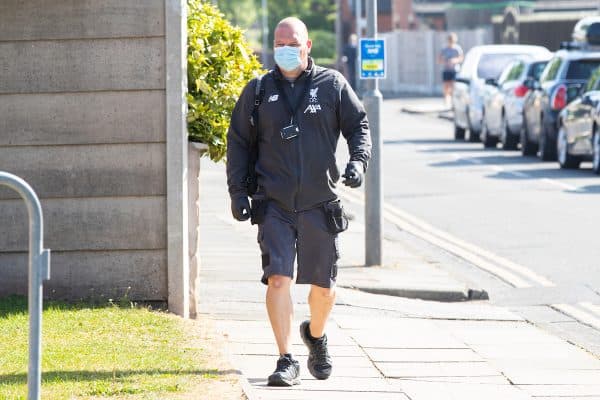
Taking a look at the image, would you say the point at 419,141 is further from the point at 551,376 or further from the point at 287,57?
the point at 287,57

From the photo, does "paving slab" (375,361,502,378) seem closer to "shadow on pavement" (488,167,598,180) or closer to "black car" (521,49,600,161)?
"shadow on pavement" (488,167,598,180)

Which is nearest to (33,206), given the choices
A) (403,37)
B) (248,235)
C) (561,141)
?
(248,235)

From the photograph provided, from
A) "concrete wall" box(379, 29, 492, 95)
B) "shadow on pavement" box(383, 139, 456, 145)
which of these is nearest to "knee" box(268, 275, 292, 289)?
"shadow on pavement" box(383, 139, 456, 145)

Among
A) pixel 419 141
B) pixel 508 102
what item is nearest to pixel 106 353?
pixel 508 102

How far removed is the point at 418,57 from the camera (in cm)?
6069

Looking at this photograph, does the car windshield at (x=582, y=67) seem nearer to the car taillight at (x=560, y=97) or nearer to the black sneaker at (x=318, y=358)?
the car taillight at (x=560, y=97)

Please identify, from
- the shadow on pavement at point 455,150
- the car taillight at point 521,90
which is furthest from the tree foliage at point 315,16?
the car taillight at point 521,90

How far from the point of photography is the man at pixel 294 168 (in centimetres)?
791

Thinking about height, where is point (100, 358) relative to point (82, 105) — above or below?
below

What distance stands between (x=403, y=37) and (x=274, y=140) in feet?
180

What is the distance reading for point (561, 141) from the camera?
913 inches

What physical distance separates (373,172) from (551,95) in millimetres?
11587

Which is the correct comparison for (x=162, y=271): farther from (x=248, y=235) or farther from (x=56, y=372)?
(x=248, y=235)

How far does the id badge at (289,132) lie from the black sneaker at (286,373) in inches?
42.7
